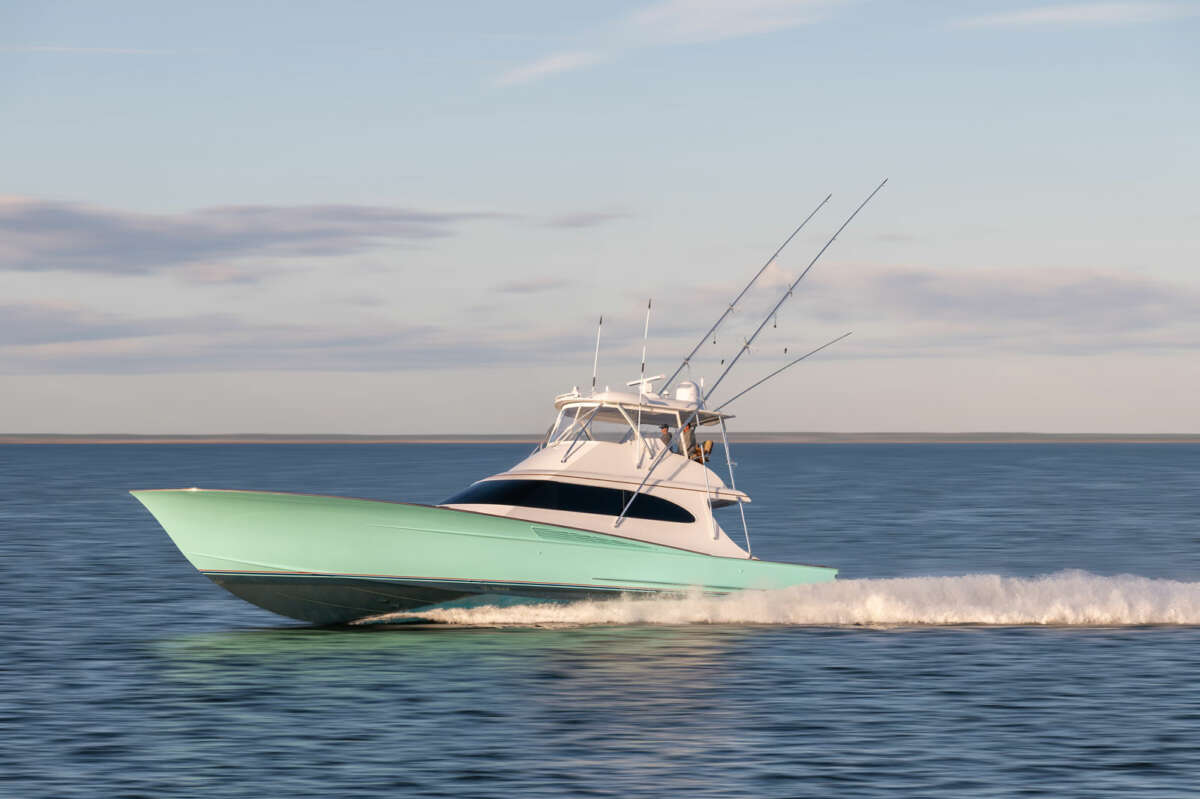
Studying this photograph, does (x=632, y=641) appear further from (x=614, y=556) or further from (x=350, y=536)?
(x=350, y=536)

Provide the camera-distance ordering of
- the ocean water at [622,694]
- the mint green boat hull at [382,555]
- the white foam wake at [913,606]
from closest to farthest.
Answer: the ocean water at [622,694] < the mint green boat hull at [382,555] < the white foam wake at [913,606]

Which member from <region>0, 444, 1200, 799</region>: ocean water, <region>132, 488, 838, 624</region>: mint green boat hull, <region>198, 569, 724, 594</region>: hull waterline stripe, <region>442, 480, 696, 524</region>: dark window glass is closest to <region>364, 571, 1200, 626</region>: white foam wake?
<region>0, 444, 1200, 799</region>: ocean water

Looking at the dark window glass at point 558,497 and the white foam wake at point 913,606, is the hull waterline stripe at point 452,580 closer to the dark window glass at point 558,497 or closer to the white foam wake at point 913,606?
the white foam wake at point 913,606

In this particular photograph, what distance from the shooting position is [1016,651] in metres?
16.9

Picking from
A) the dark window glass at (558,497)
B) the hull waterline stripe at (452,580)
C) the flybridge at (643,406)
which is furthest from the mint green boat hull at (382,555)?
the flybridge at (643,406)

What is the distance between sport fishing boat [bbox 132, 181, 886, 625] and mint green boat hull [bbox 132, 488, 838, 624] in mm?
17

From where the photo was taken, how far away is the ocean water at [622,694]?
35.5 ft

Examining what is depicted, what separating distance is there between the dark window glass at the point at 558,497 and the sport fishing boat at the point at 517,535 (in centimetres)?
2

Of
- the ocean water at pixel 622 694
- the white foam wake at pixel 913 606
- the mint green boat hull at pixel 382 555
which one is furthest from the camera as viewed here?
the white foam wake at pixel 913 606

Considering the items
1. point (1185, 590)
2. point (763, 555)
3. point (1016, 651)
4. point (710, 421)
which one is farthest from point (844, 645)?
point (763, 555)

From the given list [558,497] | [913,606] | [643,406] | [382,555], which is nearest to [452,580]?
[382,555]

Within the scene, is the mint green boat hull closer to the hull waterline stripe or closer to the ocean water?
the hull waterline stripe

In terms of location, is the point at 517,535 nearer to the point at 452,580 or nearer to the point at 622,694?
the point at 452,580

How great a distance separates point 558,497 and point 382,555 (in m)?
2.44
